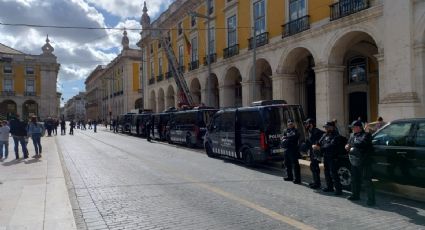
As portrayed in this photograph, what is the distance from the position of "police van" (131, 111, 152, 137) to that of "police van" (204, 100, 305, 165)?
62.9 ft

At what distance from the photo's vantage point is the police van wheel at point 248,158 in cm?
1307

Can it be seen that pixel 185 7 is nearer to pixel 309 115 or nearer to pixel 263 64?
pixel 263 64

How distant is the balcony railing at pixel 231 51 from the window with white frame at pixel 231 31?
425mm

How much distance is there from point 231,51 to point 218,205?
22.5 meters

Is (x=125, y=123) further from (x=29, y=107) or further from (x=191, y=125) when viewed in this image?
(x=29, y=107)

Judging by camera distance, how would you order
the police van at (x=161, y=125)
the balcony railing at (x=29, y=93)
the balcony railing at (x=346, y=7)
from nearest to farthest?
1. the balcony railing at (x=346, y=7)
2. the police van at (x=161, y=125)
3. the balcony railing at (x=29, y=93)

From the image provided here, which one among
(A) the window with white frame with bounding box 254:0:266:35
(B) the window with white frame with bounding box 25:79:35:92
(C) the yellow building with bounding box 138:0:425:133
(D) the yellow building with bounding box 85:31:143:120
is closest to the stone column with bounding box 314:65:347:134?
(C) the yellow building with bounding box 138:0:425:133

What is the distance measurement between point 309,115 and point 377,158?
775 inches

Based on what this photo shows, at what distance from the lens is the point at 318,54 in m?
20.5

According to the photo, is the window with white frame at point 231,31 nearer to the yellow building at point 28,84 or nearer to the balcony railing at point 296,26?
the balcony railing at point 296,26

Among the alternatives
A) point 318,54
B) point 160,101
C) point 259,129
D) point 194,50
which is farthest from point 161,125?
point 160,101

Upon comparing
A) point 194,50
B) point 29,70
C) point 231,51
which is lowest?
point 231,51

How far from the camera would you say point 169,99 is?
43.9m

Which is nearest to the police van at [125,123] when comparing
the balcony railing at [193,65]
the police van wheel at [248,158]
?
the balcony railing at [193,65]
